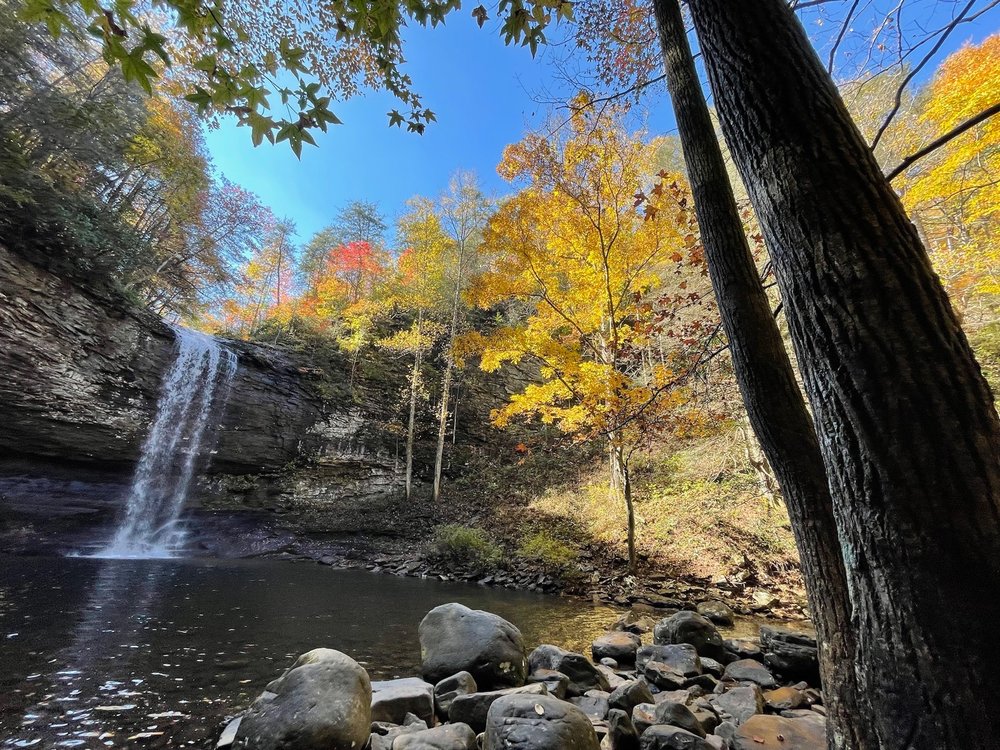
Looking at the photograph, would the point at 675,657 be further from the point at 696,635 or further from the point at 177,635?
the point at 177,635

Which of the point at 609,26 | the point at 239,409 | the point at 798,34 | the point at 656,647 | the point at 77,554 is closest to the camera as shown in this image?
the point at 798,34

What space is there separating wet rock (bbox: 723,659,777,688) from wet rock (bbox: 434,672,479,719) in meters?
2.33

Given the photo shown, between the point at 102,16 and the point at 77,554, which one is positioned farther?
the point at 77,554

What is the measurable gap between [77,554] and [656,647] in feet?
41.7

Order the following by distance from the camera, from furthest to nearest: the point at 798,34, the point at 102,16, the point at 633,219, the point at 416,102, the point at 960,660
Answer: the point at 633,219 < the point at 416,102 < the point at 102,16 < the point at 798,34 < the point at 960,660

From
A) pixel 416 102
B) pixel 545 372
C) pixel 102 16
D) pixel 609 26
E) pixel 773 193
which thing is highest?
pixel 609 26

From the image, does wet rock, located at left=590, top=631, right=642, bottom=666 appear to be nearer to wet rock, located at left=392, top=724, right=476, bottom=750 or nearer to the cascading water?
wet rock, located at left=392, top=724, right=476, bottom=750

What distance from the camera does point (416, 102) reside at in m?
2.57

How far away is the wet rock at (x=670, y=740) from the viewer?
2465mm

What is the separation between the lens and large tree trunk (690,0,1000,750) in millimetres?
990

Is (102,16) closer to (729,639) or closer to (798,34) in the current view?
(798,34)

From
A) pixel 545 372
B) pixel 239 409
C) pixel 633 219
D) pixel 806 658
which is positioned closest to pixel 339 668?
pixel 806 658

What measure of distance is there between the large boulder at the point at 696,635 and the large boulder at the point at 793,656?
441 mm

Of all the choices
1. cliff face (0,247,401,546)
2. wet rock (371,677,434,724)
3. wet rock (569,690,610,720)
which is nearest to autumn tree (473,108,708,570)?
wet rock (569,690,610,720)
